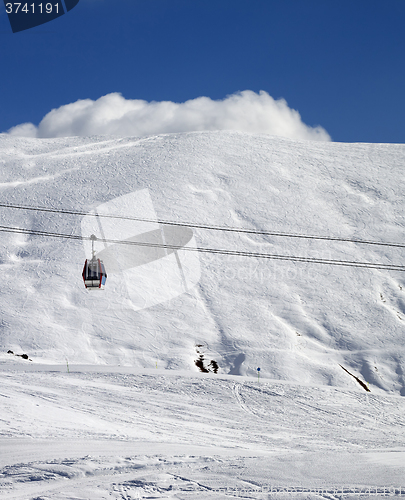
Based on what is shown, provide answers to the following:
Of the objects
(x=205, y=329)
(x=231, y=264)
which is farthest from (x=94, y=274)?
(x=231, y=264)

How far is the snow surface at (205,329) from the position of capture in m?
12.2

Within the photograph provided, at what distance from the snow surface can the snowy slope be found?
143 millimetres

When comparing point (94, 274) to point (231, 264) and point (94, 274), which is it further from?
point (231, 264)

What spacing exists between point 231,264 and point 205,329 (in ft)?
28.6

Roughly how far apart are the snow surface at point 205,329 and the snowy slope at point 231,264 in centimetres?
14

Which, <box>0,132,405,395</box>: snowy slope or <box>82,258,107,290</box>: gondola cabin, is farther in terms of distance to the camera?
<box>0,132,405,395</box>: snowy slope

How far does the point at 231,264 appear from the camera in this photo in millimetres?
38688

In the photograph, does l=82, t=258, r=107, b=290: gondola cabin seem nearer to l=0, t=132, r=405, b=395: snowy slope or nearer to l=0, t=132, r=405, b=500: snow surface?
l=0, t=132, r=405, b=500: snow surface

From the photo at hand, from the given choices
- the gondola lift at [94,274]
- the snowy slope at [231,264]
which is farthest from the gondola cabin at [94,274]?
the snowy slope at [231,264]

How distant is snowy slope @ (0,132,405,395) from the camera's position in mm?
28781

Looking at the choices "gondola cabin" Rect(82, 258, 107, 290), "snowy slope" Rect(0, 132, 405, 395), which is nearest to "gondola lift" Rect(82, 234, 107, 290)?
"gondola cabin" Rect(82, 258, 107, 290)

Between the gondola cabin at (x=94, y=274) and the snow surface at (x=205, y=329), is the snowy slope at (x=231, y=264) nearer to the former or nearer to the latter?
the snow surface at (x=205, y=329)

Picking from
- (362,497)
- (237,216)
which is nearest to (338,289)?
(237,216)

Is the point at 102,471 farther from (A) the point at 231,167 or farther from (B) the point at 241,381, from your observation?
(A) the point at 231,167
